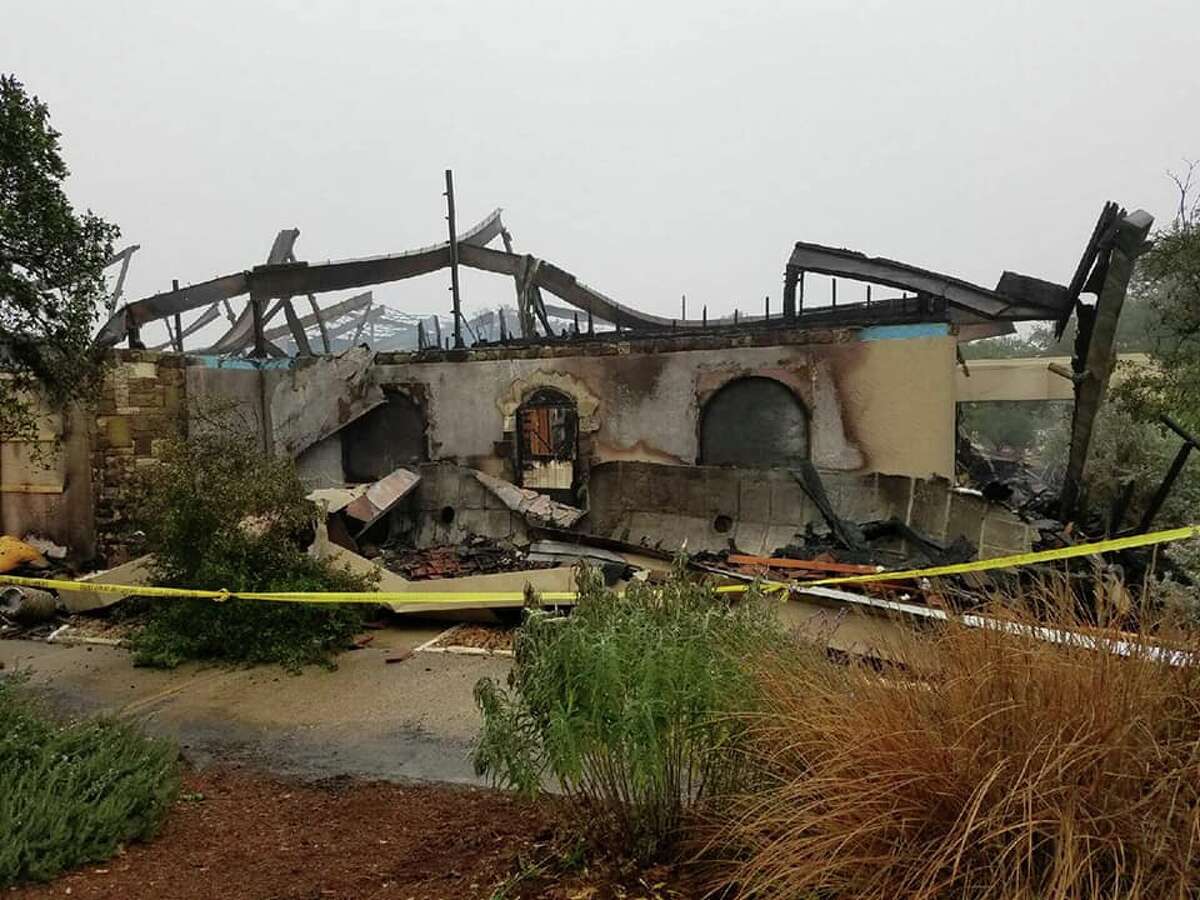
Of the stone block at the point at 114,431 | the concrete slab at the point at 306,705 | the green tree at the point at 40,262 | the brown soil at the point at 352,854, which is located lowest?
the concrete slab at the point at 306,705

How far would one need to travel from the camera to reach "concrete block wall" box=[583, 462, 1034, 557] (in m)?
8.71

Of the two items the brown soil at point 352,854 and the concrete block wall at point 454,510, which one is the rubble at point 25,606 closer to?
the concrete block wall at point 454,510

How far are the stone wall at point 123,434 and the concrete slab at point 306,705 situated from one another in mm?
3062

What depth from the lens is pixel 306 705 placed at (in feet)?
18.7

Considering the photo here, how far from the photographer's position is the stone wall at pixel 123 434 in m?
→ 10.0

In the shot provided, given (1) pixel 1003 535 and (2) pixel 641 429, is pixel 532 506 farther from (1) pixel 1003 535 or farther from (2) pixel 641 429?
(1) pixel 1003 535

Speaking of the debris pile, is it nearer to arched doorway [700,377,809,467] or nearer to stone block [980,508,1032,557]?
arched doorway [700,377,809,467]

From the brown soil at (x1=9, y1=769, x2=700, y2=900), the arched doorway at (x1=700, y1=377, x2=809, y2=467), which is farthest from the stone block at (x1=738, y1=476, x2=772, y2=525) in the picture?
the brown soil at (x1=9, y1=769, x2=700, y2=900)

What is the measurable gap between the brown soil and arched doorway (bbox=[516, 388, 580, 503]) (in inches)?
303

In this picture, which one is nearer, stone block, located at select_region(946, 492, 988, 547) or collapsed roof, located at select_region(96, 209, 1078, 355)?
stone block, located at select_region(946, 492, 988, 547)

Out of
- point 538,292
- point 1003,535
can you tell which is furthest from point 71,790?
point 538,292

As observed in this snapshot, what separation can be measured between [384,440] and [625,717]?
1108cm

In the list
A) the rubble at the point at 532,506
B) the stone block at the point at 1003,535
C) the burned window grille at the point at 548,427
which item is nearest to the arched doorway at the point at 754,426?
the burned window grille at the point at 548,427

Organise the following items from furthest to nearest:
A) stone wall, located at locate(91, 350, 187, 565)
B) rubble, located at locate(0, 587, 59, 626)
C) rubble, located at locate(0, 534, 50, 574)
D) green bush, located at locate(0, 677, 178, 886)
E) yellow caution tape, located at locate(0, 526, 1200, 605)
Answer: stone wall, located at locate(91, 350, 187, 565) → rubble, located at locate(0, 534, 50, 574) → rubble, located at locate(0, 587, 59, 626) → yellow caution tape, located at locate(0, 526, 1200, 605) → green bush, located at locate(0, 677, 178, 886)
